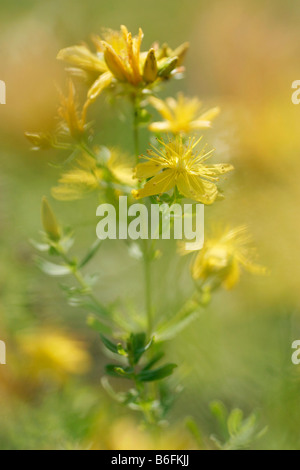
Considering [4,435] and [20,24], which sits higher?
[20,24]

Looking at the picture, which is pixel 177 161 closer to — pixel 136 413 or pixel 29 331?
pixel 29 331

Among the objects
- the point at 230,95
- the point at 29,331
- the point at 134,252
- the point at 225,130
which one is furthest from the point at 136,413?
the point at 230,95

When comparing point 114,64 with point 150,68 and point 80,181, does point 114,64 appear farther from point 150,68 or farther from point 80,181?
point 80,181

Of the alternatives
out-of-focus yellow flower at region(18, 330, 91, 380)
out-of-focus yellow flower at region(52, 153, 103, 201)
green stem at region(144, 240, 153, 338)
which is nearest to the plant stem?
green stem at region(144, 240, 153, 338)

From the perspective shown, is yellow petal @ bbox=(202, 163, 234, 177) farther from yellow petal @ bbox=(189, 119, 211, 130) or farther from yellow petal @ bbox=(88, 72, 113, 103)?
yellow petal @ bbox=(88, 72, 113, 103)

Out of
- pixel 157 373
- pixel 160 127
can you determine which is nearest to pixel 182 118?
pixel 160 127

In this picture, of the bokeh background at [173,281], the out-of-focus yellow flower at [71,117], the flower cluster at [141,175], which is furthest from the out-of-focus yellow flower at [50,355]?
the out-of-focus yellow flower at [71,117]
